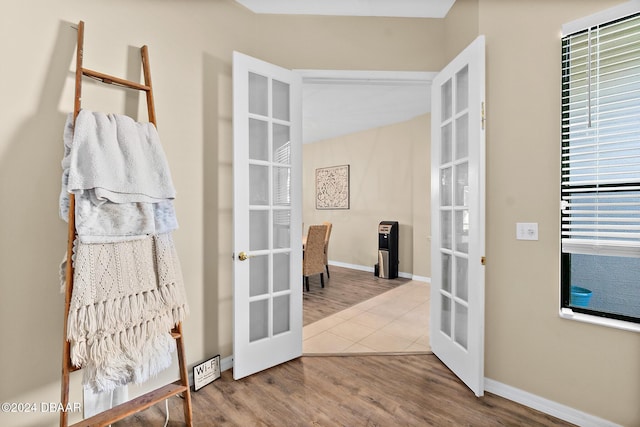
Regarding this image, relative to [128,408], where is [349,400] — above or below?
below

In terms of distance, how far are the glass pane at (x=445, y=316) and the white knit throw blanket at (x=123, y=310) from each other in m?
1.78

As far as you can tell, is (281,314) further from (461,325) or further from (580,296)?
(580,296)

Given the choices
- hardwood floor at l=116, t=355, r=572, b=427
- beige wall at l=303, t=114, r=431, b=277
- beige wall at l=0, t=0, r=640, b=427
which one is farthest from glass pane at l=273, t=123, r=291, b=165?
beige wall at l=303, t=114, r=431, b=277

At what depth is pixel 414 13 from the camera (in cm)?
232

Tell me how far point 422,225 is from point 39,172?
4.66m

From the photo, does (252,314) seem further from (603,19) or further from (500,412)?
(603,19)

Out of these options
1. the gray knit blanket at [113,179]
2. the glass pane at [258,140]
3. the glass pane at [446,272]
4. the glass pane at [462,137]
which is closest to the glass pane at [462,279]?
the glass pane at [446,272]

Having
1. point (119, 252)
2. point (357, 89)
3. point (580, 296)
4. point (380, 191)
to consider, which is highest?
point (357, 89)

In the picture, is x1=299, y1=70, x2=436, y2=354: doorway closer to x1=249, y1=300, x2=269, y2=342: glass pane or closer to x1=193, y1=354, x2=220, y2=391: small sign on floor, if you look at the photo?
x1=249, y1=300, x2=269, y2=342: glass pane

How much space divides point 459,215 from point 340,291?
2.60 m

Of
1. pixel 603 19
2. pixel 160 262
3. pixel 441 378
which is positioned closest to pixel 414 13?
pixel 603 19

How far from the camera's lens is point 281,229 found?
7.45 feet

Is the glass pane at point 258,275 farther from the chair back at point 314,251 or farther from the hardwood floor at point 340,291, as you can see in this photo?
the chair back at point 314,251

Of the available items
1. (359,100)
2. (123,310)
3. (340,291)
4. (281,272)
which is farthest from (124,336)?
(359,100)
